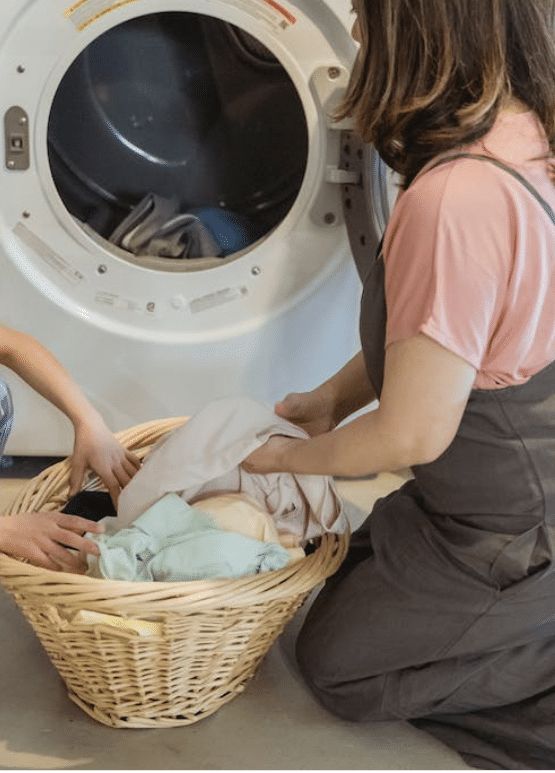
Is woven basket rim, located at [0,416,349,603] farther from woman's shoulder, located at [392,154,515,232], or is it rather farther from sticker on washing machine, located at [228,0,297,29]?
sticker on washing machine, located at [228,0,297,29]

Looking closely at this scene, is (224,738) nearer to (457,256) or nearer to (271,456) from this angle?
(271,456)

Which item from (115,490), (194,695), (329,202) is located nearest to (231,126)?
(329,202)

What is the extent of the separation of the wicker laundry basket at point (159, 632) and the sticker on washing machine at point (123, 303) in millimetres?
494

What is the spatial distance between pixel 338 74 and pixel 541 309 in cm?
59

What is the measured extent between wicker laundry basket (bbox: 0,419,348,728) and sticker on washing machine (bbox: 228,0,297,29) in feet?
2.15

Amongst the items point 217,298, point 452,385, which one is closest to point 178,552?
point 452,385

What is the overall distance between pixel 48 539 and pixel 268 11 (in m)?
0.72

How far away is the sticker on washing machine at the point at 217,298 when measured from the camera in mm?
1565

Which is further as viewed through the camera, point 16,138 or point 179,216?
point 179,216

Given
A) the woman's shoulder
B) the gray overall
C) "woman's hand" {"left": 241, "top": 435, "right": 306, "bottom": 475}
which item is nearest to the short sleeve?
the woman's shoulder

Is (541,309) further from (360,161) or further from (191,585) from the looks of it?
(360,161)

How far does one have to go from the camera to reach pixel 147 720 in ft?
3.82

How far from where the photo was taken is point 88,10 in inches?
56.3

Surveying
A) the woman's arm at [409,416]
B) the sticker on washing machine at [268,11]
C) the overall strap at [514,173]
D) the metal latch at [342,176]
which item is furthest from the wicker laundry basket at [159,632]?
the sticker on washing machine at [268,11]
